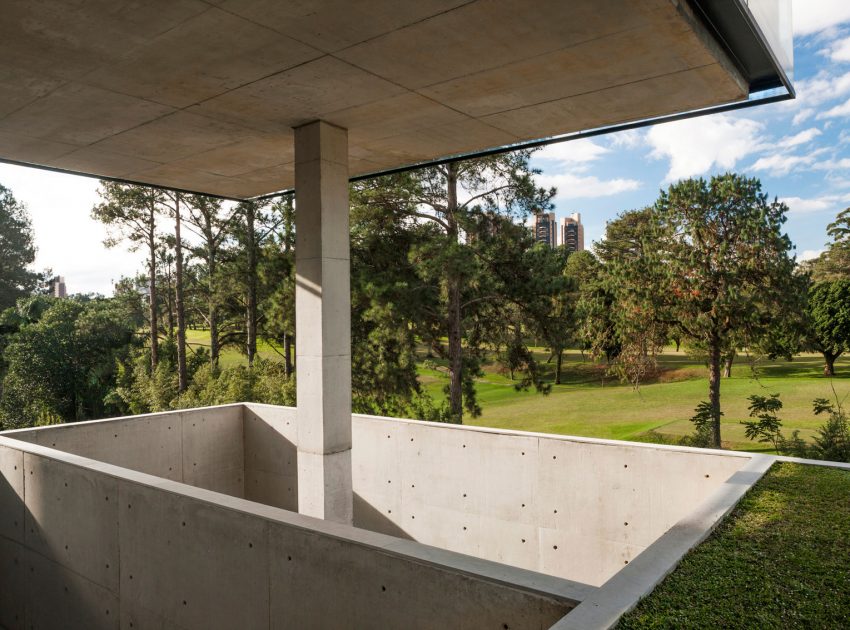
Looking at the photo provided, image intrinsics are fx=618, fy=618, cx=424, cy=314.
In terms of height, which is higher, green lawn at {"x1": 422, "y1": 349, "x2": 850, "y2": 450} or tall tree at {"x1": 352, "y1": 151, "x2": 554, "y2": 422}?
tall tree at {"x1": 352, "y1": 151, "x2": 554, "y2": 422}

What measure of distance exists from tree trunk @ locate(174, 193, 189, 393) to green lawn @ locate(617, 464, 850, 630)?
2090 centimetres

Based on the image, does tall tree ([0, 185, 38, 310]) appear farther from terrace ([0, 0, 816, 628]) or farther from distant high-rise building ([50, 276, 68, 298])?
terrace ([0, 0, 816, 628])

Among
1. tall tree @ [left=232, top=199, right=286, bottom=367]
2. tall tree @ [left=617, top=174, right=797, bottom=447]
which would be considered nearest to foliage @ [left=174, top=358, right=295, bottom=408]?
tall tree @ [left=232, top=199, right=286, bottom=367]

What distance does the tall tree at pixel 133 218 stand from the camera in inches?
940

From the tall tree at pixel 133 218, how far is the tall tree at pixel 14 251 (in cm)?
1481

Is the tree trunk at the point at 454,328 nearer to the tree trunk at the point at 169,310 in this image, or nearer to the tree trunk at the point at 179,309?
the tree trunk at the point at 179,309

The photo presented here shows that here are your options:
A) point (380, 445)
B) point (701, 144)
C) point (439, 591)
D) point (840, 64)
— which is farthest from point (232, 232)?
point (840, 64)

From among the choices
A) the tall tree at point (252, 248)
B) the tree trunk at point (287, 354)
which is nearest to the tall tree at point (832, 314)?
the tree trunk at point (287, 354)

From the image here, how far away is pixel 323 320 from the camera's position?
6.00 metres

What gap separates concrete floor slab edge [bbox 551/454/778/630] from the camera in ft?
7.88

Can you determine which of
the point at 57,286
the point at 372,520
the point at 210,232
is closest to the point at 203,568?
the point at 372,520

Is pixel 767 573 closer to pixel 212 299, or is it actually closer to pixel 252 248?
pixel 252 248

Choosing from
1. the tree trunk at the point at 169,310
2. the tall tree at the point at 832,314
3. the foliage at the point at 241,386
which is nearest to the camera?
the foliage at the point at 241,386

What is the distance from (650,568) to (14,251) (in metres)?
40.8
